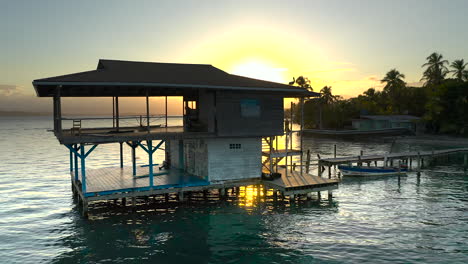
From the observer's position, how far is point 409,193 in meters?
28.0

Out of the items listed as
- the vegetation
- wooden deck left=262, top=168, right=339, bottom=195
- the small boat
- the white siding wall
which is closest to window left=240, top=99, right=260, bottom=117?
the white siding wall

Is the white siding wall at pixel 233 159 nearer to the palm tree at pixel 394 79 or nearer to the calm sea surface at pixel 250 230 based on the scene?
the calm sea surface at pixel 250 230

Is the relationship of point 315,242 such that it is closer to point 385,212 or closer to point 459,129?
point 385,212

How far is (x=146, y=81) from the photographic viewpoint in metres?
20.2

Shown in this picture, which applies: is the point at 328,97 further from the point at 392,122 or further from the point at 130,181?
the point at 130,181

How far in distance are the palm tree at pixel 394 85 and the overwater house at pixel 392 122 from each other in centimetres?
1398

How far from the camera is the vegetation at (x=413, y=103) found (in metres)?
70.1

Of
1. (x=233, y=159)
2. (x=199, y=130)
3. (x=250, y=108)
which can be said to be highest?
(x=250, y=108)

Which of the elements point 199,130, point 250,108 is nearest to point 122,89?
point 199,130

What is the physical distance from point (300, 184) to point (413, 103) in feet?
272

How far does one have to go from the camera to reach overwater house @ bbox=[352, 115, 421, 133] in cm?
7907

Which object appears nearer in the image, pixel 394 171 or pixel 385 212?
pixel 385 212

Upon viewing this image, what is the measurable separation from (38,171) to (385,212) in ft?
129

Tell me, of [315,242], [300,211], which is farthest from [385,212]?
[315,242]
